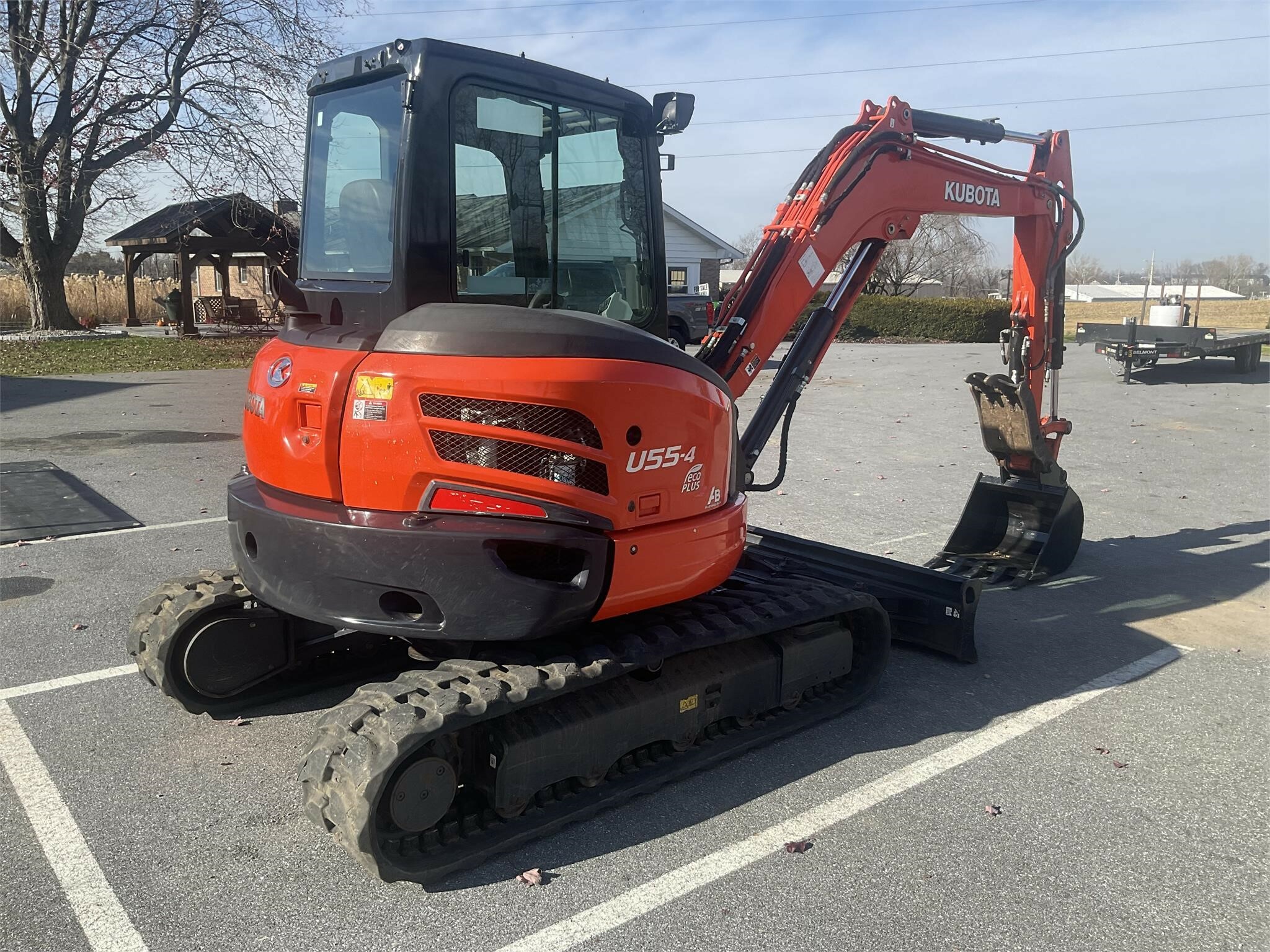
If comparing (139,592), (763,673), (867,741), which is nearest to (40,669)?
(139,592)

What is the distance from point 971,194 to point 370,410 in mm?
4424

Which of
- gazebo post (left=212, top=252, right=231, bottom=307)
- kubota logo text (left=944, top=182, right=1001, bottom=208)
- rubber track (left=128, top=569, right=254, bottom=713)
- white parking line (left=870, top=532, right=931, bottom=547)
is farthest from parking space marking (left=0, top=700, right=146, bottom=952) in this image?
gazebo post (left=212, top=252, right=231, bottom=307)

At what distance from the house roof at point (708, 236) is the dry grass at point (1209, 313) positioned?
46.2ft

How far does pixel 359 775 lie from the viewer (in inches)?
136

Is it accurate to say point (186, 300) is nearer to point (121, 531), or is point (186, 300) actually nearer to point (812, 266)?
point (121, 531)

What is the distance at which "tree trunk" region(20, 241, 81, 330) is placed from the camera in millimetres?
27719

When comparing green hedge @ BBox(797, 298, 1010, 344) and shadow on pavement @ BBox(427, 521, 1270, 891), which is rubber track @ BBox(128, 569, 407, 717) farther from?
green hedge @ BBox(797, 298, 1010, 344)

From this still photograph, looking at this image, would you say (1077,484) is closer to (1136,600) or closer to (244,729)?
(1136,600)

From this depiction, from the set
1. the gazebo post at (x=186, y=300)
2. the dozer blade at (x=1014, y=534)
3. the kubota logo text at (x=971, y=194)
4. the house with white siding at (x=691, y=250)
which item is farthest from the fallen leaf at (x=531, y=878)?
the house with white siding at (x=691, y=250)

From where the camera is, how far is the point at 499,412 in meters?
3.64

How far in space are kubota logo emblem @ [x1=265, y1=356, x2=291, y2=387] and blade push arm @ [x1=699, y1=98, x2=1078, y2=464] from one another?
2.14 m

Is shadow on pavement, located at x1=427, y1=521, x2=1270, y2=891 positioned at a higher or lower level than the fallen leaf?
higher

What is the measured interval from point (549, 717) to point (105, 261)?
6771 centimetres

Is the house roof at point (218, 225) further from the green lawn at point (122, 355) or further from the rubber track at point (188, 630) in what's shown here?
the rubber track at point (188, 630)
